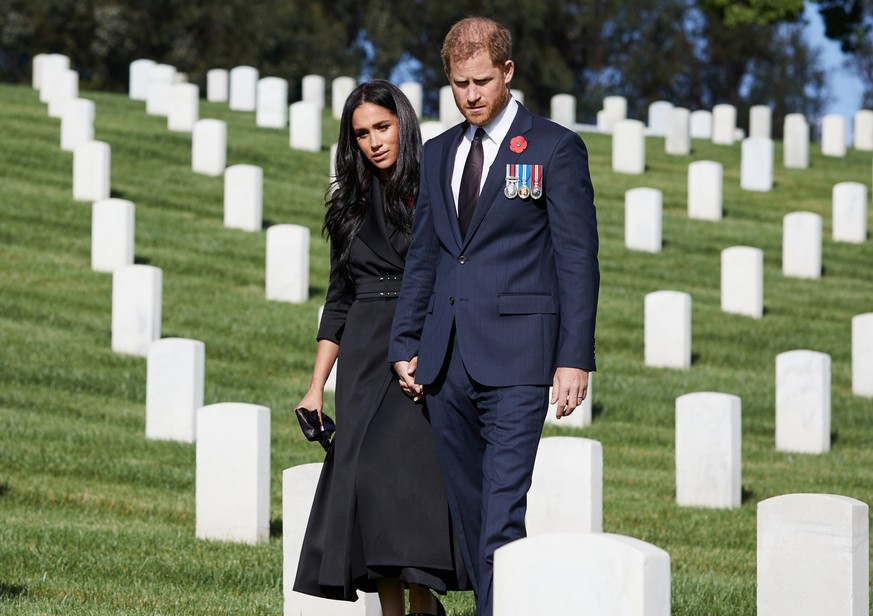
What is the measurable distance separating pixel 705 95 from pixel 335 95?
2490 cm

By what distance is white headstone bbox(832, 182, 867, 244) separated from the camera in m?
20.6

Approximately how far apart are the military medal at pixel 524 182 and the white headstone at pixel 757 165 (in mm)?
19618

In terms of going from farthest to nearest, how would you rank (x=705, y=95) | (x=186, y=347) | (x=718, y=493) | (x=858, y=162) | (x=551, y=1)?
(x=705, y=95)
(x=551, y=1)
(x=858, y=162)
(x=186, y=347)
(x=718, y=493)

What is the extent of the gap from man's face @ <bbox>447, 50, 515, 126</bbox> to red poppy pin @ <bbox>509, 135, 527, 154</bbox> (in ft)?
0.36

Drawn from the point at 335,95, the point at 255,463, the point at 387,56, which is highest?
the point at 387,56

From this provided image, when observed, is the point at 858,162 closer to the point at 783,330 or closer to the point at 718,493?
the point at 783,330

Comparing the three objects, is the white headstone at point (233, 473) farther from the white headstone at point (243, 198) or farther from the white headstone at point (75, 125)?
the white headstone at point (75, 125)

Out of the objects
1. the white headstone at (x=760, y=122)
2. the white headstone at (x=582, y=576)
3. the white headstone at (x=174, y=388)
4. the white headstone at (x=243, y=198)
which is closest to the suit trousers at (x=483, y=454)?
the white headstone at (x=582, y=576)

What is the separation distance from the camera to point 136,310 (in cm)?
1248

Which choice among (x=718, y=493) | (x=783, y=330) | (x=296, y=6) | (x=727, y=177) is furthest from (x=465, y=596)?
(x=296, y=6)

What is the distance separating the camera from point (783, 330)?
50.8ft

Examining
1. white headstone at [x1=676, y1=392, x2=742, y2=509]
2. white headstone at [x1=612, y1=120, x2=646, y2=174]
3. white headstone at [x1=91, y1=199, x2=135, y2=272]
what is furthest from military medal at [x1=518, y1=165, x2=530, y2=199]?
white headstone at [x1=612, y1=120, x2=646, y2=174]

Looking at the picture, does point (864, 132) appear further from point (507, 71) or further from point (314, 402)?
point (507, 71)

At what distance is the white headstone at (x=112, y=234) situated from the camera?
14.7m
